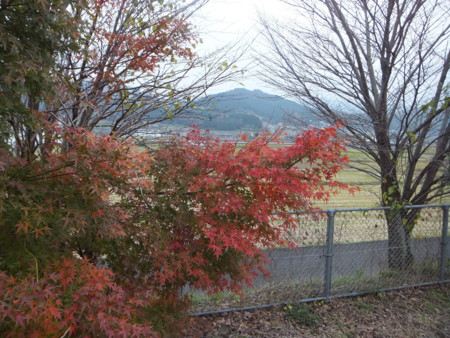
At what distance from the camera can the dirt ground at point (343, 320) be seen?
442 centimetres

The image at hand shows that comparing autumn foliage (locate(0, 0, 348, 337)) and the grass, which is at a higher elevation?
autumn foliage (locate(0, 0, 348, 337))

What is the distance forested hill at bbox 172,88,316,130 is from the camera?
475 centimetres

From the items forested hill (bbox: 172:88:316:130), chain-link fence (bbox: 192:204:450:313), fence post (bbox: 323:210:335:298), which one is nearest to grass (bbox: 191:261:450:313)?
chain-link fence (bbox: 192:204:450:313)

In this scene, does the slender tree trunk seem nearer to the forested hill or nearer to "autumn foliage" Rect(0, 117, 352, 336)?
the forested hill

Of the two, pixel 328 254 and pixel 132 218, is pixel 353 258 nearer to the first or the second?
pixel 328 254

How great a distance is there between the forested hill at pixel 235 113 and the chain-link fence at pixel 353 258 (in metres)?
1.34

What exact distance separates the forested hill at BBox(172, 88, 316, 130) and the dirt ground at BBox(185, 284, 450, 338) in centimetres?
234

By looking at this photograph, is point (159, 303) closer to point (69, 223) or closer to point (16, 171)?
point (69, 223)

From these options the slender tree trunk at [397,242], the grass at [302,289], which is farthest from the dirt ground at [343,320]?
the slender tree trunk at [397,242]

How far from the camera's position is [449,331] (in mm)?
4684

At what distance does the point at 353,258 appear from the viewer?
5.62m

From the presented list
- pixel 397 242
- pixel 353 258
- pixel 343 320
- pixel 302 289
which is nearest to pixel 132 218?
pixel 302 289

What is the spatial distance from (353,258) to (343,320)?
3.59 ft

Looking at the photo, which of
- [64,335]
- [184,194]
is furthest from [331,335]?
[64,335]
